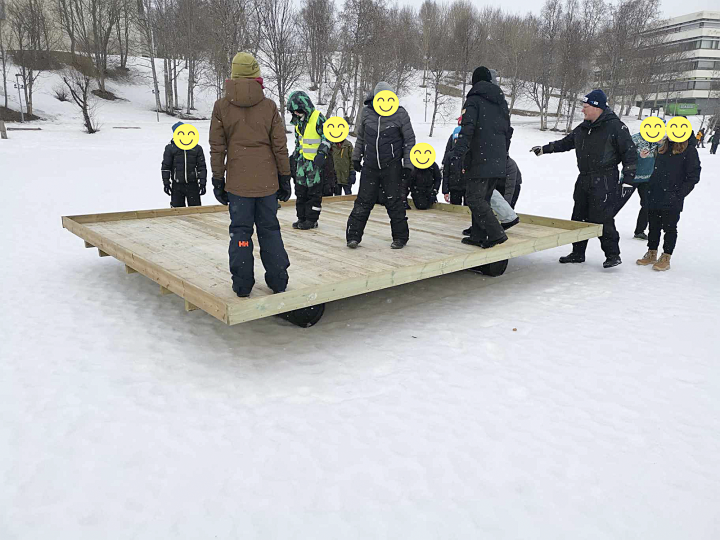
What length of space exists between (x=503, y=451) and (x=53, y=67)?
4416 cm

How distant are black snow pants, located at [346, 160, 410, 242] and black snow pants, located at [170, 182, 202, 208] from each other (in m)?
3.81

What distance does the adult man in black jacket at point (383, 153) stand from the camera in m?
5.10

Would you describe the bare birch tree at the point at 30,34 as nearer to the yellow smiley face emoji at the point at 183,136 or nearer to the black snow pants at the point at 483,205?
the yellow smiley face emoji at the point at 183,136

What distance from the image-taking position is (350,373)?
4.09 m

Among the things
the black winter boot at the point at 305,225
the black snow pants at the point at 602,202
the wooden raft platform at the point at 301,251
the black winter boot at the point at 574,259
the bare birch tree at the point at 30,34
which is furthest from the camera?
the bare birch tree at the point at 30,34

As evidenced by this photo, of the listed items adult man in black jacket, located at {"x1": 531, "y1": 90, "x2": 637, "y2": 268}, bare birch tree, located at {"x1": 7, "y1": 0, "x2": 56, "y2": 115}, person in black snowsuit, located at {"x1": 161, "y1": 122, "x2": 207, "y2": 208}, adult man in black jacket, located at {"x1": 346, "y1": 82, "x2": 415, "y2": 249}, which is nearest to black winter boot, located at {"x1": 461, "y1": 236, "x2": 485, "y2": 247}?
adult man in black jacket, located at {"x1": 346, "y1": 82, "x2": 415, "y2": 249}

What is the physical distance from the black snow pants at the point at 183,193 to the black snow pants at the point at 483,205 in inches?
186

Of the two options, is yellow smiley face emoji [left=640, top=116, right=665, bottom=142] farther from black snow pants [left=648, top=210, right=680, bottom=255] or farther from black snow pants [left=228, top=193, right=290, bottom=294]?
black snow pants [left=228, top=193, right=290, bottom=294]

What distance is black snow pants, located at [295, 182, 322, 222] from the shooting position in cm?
665

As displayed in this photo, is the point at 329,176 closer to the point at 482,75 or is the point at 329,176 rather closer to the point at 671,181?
the point at 482,75

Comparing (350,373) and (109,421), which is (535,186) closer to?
(350,373)

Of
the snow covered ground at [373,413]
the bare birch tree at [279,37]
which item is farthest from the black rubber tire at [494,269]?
the bare birch tree at [279,37]

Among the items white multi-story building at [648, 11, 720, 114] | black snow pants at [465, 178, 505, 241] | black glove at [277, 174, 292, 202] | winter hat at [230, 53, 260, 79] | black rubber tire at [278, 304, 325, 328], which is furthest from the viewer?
white multi-story building at [648, 11, 720, 114]

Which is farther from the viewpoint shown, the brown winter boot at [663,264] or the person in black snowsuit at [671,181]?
the brown winter boot at [663,264]
